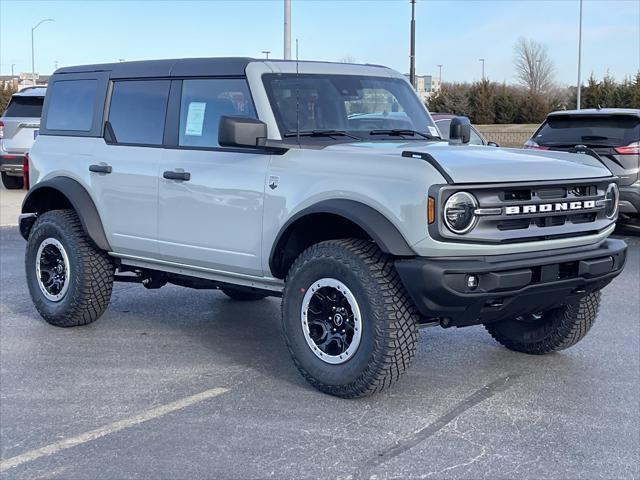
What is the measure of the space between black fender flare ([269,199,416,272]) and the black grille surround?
0.21 metres

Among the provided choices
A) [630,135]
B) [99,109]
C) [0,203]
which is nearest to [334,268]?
[99,109]

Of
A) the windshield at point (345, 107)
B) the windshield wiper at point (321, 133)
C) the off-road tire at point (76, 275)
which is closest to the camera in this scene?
the windshield wiper at point (321, 133)

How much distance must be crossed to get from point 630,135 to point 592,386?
688cm

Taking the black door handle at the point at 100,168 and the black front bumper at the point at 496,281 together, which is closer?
the black front bumper at the point at 496,281

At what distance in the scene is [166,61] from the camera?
20.8 ft

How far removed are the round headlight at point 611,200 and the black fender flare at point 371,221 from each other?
148 cm

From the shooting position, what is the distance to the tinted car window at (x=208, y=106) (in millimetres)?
5777

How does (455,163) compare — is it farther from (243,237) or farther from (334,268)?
(243,237)

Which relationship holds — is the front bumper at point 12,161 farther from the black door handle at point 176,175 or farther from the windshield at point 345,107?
the windshield at point 345,107

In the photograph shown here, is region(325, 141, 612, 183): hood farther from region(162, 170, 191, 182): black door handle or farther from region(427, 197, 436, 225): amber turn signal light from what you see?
region(162, 170, 191, 182): black door handle

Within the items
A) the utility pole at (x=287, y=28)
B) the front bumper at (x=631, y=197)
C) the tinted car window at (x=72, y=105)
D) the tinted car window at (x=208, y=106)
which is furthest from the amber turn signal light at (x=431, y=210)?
the utility pole at (x=287, y=28)

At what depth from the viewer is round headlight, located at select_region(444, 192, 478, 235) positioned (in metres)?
4.59

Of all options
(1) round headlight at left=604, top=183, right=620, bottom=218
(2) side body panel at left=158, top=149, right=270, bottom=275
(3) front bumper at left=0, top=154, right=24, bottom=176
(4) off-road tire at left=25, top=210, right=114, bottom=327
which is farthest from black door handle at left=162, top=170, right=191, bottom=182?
(3) front bumper at left=0, top=154, right=24, bottom=176

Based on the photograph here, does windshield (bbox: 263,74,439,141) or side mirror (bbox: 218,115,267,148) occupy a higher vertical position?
windshield (bbox: 263,74,439,141)
